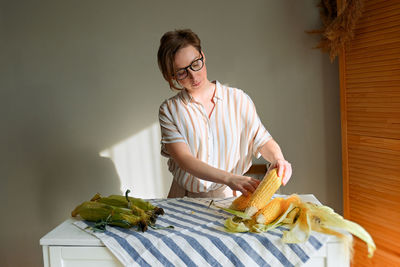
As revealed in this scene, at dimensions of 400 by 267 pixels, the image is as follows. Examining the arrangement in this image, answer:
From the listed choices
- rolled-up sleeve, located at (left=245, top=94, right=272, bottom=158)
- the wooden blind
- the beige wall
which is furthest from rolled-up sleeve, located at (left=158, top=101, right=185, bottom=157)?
the wooden blind

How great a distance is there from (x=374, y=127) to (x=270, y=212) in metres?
1.41

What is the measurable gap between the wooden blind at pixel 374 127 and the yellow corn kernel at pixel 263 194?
1201 mm

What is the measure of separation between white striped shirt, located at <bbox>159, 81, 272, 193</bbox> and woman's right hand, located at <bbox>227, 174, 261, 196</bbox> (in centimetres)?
42

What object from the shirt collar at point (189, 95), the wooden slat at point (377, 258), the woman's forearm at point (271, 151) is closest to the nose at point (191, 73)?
the shirt collar at point (189, 95)

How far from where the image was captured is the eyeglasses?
5.65 ft

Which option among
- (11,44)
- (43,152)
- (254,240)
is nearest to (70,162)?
(43,152)

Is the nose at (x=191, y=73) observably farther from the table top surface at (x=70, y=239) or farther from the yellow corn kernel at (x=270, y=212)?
Answer: the table top surface at (x=70, y=239)

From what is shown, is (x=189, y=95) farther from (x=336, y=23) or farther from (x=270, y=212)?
(x=336, y=23)

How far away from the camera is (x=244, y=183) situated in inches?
57.2

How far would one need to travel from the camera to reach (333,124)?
288 cm

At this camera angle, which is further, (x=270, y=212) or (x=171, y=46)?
(x=171, y=46)

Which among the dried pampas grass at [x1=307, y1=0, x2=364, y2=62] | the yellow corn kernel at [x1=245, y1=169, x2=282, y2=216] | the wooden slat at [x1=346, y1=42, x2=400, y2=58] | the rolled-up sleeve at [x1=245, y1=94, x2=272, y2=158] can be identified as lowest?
the yellow corn kernel at [x1=245, y1=169, x2=282, y2=216]

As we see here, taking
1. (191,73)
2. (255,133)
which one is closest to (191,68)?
(191,73)

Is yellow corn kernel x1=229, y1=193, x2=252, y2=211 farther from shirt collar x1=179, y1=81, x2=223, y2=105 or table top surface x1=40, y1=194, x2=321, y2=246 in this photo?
shirt collar x1=179, y1=81, x2=223, y2=105
